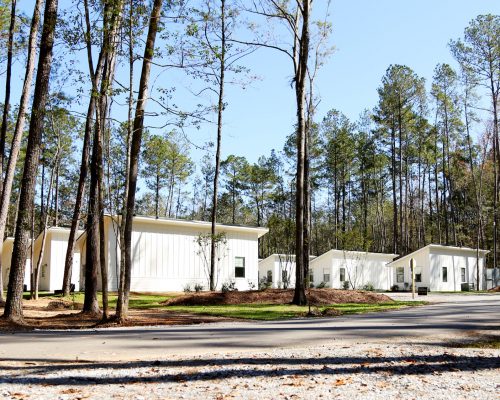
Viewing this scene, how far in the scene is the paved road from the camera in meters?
7.57

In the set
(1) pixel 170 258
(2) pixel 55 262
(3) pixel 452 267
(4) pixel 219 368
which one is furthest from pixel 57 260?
(3) pixel 452 267

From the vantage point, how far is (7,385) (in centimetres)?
529

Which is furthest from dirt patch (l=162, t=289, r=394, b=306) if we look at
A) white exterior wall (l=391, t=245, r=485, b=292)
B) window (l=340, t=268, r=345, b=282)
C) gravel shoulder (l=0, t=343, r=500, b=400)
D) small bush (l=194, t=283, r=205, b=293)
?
white exterior wall (l=391, t=245, r=485, b=292)

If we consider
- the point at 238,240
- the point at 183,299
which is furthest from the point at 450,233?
the point at 183,299

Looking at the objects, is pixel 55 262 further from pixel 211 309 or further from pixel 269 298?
pixel 211 309

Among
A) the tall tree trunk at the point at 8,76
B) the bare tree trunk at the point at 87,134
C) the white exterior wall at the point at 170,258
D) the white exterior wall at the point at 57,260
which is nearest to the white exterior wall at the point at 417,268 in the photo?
the white exterior wall at the point at 170,258

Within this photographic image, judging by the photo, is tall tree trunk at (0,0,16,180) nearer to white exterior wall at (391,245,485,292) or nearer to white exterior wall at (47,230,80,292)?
white exterior wall at (47,230,80,292)

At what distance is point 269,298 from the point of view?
20.3m

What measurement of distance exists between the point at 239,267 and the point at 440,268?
55.3ft

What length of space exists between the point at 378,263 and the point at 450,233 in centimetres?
1963

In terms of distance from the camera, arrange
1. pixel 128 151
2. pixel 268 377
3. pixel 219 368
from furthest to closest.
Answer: pixel 128 151, pixel 219 368, pixel 268 377

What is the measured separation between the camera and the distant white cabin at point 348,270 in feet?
126

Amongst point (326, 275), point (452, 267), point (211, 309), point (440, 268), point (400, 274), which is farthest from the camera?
point (400, 274)

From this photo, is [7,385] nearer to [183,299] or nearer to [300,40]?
[183,299]
